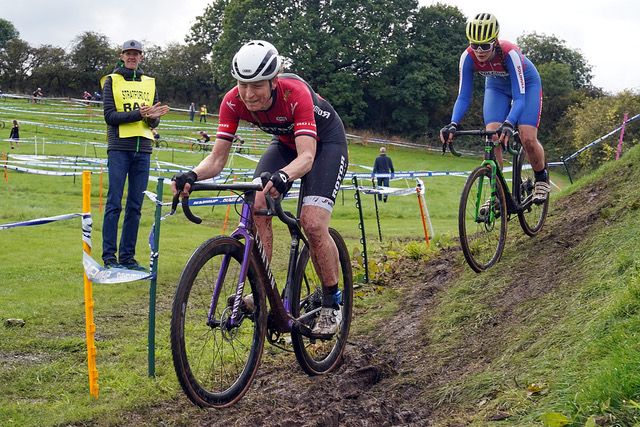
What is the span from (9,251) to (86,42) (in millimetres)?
65606

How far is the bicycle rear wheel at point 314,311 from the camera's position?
489 cm

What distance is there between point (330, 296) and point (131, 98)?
13.0ft

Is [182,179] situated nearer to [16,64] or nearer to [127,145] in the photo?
[127,145]

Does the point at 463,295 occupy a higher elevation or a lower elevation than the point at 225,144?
lower

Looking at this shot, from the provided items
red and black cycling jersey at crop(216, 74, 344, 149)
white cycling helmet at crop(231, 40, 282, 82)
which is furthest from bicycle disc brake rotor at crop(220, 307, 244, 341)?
white cycling helmet at crop(231, 40, 282, 82)

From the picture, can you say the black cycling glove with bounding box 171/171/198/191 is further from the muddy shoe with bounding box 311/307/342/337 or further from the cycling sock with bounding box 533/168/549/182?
the cycling sock with bounding box 533/168/549/182

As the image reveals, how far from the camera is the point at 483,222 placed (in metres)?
7.26

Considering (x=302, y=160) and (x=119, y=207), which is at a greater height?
(x=302, y=160)

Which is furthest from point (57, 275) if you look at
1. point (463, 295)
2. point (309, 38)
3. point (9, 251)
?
point (309, 38)

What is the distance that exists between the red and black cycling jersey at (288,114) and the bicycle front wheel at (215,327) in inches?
40.2

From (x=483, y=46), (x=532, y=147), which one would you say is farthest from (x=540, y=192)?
(x=483, y=46)

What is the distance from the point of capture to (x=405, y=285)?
26.9 feet

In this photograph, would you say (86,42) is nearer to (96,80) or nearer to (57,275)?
(96,80)

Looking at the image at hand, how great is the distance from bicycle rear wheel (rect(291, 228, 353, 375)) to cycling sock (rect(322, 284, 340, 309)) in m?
0.11
